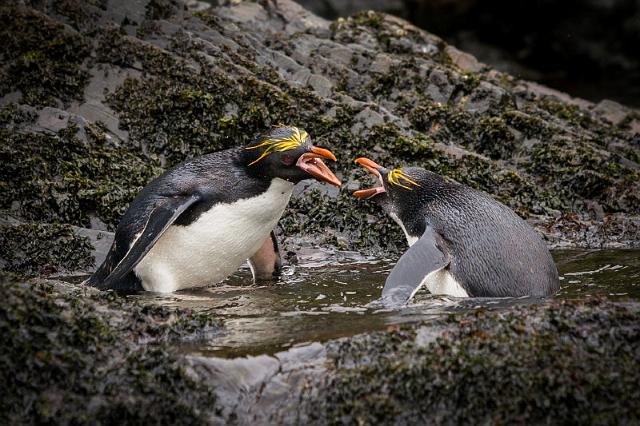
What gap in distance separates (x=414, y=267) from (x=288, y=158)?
134cm

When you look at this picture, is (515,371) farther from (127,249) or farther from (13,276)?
(127,249)

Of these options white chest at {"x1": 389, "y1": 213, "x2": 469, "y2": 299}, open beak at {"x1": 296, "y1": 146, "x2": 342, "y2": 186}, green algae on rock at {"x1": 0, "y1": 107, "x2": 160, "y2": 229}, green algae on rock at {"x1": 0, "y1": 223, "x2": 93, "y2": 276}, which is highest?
open beak at {"x1": 296, "y1": 146, "x2": 342, "y2": 186}

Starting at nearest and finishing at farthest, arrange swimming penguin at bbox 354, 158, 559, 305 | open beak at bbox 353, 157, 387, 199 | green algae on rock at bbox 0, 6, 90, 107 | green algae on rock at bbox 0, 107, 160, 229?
swimming penguin at bbox 354, 158, 559, 305, open beak at bbox 353, 157, 387, 199, green algae on rock at bbox 0, 107, 160, 229, green algae on rock at bbox 0, 6, 90, 107

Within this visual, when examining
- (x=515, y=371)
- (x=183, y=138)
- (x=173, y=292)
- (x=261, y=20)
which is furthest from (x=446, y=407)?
(x=261, y=20)

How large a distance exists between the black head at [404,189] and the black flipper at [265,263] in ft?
2.86

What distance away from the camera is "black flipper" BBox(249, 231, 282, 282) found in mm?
7180

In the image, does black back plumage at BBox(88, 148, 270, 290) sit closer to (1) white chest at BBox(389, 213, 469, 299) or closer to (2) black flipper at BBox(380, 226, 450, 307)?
(2) black flipper at BBox(380, 226, 450, 307)

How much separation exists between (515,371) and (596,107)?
7.89 m

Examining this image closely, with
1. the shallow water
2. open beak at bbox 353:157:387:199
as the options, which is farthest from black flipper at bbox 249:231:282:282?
open beak at bbox 353:157:387:199

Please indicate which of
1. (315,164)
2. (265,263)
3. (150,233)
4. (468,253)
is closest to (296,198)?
(265,263)

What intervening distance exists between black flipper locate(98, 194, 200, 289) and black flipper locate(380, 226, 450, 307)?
66.7 inches

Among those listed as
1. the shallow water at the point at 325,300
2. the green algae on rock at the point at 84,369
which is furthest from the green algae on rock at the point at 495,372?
the green algae on rock at the point at 84,369

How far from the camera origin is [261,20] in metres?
10.9

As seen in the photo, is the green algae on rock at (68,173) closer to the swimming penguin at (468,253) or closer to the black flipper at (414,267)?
the swimming penguin at (468,253)
